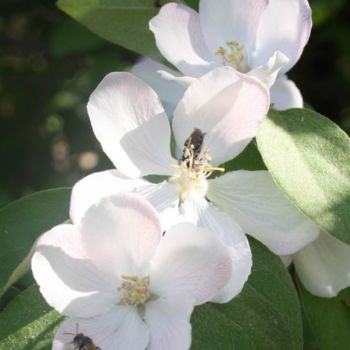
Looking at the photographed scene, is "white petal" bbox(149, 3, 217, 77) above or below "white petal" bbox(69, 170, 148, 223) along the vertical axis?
above

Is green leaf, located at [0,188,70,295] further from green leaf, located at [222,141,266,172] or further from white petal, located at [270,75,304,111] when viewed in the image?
white petal, located at [270,75,304,111]

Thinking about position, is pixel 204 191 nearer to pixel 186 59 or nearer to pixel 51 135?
pixel 186 59

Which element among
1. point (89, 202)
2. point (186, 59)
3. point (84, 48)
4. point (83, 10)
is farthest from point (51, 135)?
point (89, 202)

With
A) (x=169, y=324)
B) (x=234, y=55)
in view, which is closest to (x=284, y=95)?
(x=234, y=55)

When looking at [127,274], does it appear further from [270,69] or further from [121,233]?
[270,69]

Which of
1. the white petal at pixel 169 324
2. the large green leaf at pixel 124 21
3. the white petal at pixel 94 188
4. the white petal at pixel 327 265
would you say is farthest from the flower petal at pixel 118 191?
the large green leaf at pixel 124 21

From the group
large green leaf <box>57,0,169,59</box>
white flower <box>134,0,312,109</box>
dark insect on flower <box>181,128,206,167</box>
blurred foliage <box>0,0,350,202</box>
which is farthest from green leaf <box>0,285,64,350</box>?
blurred foliage <box>0,0,350,202</box>

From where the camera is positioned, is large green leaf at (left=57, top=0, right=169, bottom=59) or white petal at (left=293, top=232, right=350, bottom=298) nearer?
white petal at (left=293, top=232, right=350, bottom=298)
